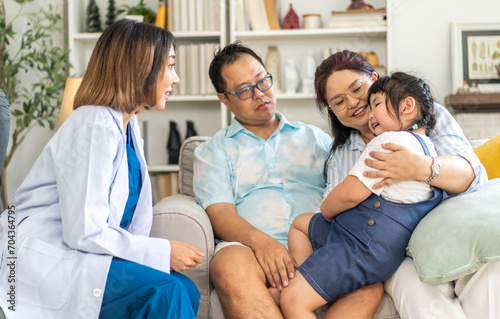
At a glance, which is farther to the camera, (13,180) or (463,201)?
(13,180)

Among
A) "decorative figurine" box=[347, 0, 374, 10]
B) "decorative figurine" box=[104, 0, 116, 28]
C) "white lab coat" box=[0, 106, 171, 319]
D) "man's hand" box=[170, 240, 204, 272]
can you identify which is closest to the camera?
"white lab coat" box=[0, 106, 171, 319]

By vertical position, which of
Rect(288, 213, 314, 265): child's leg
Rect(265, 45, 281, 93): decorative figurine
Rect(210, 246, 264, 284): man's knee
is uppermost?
Rect(265, 45, 281, 93): decorative figurine

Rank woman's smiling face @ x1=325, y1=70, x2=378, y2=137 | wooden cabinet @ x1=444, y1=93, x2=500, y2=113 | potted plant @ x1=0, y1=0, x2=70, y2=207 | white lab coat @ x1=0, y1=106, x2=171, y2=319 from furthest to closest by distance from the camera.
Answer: potted plant @ x1=0, y1=0, x2=70, y2=207, wooden cabinet @ x1=444, y1=93, x2=500, y2=113, woman's smiling face @ x1=325, y1=70, x2=378, y2=137, white lab coat @ x1=0, y1=106, x2=171, y2=319

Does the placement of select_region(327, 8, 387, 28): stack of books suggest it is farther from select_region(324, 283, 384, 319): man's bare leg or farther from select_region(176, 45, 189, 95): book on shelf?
select_region(324, 283, 384, 319): man's bare leg

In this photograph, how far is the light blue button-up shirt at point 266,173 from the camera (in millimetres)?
1803

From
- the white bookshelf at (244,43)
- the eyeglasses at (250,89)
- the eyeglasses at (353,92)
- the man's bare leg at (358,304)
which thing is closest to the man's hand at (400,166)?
the man's bare leg at (358,304)

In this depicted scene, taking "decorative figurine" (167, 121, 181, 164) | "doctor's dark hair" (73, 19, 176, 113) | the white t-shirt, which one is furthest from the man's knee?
"decorative figurine" (167, 121, 181, 164)

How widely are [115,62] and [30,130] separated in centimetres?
250

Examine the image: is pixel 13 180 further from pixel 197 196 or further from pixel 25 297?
pixel 25 297

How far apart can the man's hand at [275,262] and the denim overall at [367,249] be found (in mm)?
76

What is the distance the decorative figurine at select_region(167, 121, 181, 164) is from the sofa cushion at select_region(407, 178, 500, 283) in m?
2.34

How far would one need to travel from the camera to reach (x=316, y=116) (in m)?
3.52

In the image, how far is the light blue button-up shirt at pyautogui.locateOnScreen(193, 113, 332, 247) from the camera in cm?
180

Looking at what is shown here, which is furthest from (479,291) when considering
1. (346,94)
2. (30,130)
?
(30,130)
